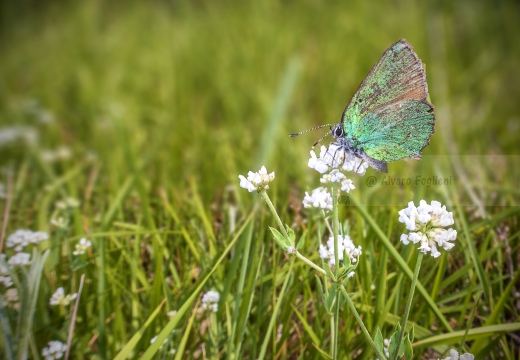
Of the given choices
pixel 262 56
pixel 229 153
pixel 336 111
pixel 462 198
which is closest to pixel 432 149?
pixel 336 111

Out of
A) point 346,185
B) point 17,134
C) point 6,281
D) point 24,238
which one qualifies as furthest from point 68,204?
point 17,134

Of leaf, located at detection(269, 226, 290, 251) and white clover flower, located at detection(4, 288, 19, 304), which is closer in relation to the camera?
leaf, located at detection(269, 226, 290, 251)

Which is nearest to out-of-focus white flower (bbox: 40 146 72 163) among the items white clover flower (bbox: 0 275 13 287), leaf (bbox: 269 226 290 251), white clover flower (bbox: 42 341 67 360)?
white clover flower (bbox: 0 275 13 287)

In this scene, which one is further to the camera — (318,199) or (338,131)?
(338,131)

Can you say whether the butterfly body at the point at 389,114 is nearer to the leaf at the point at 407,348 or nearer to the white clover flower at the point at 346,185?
the white clover flower at the point at 346,185

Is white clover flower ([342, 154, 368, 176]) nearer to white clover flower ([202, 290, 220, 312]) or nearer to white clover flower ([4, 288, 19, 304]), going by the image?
white clover flower ([202, 290, 220, 312])

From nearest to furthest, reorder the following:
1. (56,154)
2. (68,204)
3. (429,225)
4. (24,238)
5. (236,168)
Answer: (429,225)
(24,238)
(68,204)
(236,168)
(56,154)

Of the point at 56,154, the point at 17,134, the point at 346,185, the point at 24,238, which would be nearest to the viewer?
the point at 346,185

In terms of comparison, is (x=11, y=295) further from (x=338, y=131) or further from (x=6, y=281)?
(x=338, y=131)
